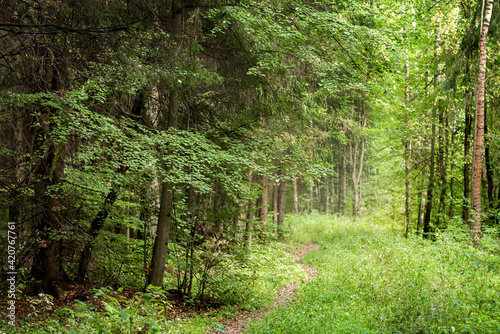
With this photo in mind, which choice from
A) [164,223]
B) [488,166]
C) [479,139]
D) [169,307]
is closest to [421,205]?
[488,166]

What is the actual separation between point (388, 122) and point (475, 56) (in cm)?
768

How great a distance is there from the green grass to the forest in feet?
0.16

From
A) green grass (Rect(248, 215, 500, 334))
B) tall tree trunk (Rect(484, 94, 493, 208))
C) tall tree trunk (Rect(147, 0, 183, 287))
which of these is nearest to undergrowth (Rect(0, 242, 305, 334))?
tall tree trunk (Rect(147, 0, 183, 287))

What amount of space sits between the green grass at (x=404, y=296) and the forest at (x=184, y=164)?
5cm

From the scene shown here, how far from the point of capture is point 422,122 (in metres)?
14.1

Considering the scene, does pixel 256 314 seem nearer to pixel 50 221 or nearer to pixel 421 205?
pixel 50 221

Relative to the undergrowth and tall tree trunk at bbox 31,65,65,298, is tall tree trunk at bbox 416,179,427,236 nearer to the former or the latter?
A: the undergrowth

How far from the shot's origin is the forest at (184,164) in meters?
5.71

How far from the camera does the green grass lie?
533 cm

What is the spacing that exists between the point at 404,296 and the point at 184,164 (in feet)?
16.3

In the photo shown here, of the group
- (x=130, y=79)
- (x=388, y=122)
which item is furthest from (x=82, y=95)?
(x=388, y=122)

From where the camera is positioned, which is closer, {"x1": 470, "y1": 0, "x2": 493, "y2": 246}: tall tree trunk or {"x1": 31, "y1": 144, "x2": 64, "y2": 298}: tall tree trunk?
{"x1": 31, "y1": 144, "x2": 64, "y2": 298}: tall tree trunk

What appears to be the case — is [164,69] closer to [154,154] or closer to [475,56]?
[154,154]

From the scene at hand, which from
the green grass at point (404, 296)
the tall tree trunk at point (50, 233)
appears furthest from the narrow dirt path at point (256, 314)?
the tall tree trunk at point (50, 233)
